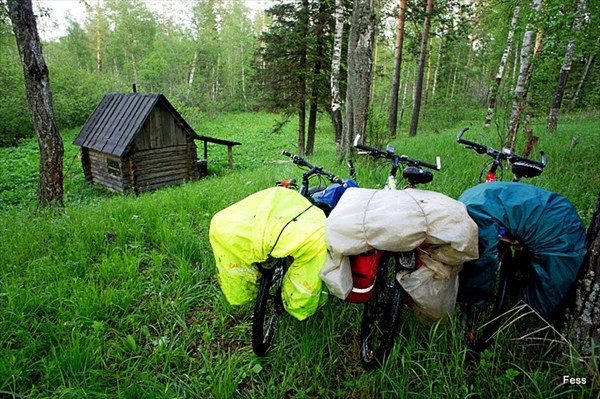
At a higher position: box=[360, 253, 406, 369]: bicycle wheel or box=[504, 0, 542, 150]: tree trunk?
box=[504, 0, 542, 150]: tree trunk

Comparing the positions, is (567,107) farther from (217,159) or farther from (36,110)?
(36,110)

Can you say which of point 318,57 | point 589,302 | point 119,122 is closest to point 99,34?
point 119,122

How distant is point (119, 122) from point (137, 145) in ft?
5.56

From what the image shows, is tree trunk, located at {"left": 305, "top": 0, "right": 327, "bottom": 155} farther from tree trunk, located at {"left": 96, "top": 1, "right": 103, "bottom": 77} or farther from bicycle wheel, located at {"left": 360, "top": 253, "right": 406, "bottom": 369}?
tree trunk, located at {"left": 96, "top": 1, "right": 103, "bottom": 77}

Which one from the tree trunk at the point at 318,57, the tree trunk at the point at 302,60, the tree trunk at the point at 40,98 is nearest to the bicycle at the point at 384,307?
the tree trunk at the point at 40,98

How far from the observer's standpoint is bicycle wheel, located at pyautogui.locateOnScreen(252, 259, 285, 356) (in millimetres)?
2111

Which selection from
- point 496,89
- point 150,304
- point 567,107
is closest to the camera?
point 150,304

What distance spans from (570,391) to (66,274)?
3.92 m

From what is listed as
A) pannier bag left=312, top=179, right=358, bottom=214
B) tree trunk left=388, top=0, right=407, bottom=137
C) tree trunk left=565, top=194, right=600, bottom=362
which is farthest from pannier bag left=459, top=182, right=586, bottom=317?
tree trunk left=388, top=0, right=407, bottom=137

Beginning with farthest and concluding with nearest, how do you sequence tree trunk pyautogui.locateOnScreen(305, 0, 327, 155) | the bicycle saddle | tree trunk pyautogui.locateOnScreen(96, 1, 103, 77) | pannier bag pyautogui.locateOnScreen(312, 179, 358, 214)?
1. tree trunk pyautogui.locateOnScreen(96, 1, 103, 77)
2. tree trunk pyautogui.locateOnScreen(305, 0, 327, 155)
3. pannier bag pyautogui.locateOnScreen(312, 179, 358, 214)
4. the bicycle saddle

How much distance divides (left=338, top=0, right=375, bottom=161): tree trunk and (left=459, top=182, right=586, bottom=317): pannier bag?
16.7 feet

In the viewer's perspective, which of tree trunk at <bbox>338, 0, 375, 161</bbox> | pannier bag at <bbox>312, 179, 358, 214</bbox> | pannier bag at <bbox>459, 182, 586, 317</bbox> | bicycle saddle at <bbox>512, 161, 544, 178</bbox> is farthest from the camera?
tree trunk at <bbox>338, 0, 375, 161</bbox>

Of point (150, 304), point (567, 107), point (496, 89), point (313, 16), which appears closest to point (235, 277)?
point (150, 304)

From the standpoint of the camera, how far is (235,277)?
217 cm
